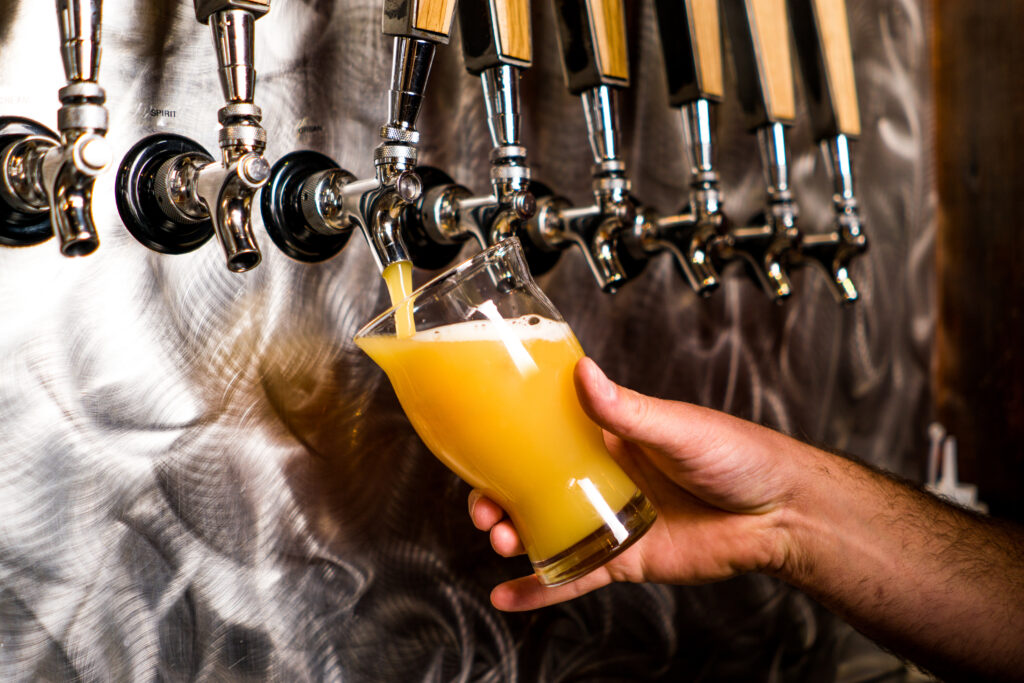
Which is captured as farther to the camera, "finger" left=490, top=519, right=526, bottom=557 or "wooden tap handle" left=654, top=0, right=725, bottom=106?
"wooden tap handle" left=654, top=0, right=725, bottom=106

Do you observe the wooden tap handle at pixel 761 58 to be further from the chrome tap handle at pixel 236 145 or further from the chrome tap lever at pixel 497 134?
the chrome tap handle at pixel 236 145

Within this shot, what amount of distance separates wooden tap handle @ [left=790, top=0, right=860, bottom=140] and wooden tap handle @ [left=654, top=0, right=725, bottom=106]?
24 cm

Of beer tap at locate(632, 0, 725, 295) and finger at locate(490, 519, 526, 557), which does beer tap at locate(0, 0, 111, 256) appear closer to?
finger at locate(490, 519, 526, 557)

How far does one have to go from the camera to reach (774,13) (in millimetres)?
1189

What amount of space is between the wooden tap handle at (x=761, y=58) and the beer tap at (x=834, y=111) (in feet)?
0.29

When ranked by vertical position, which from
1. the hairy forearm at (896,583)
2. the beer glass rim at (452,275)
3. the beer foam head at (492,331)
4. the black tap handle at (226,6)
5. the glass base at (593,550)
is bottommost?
the hairy forearm at (896,583)

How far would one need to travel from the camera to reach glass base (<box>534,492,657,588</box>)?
74cm

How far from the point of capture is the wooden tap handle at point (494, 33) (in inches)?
33.0

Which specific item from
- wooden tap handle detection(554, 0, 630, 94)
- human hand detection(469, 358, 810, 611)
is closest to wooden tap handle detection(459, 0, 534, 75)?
wooden tap handle detection(554, 0, 630, 94)

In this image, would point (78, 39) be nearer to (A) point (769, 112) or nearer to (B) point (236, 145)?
(B) point (236, 145)

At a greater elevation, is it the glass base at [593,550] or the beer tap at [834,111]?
the beer tap at [834,111]

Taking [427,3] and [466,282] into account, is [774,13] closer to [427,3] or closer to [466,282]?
[427,3]

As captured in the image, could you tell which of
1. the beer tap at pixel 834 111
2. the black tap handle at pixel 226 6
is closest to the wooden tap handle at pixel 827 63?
the beer tap at pixel 834 111

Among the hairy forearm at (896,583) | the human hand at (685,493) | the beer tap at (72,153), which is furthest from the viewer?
the hairy forearm at (896,583)
